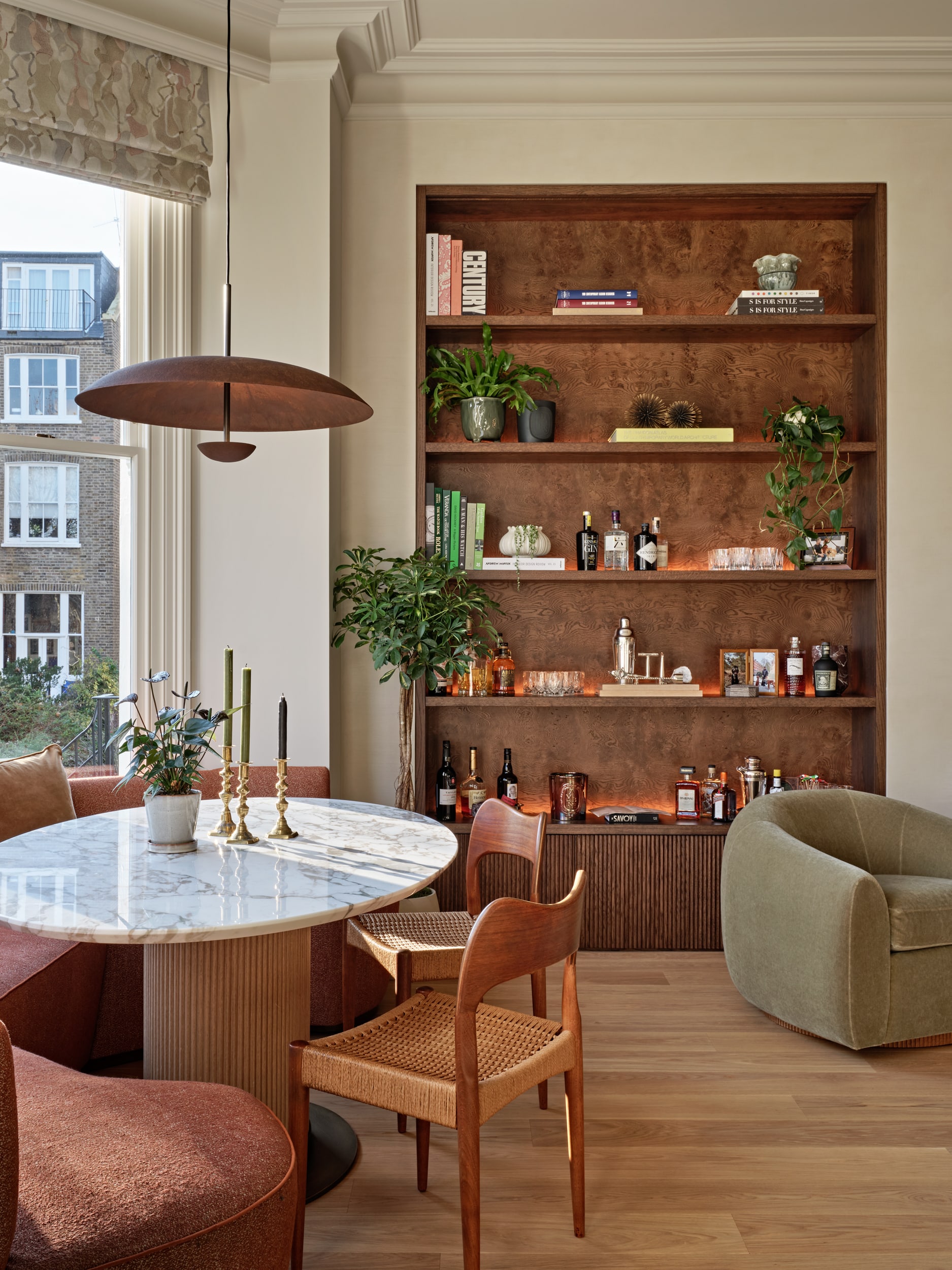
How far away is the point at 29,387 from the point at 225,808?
1.80 metres

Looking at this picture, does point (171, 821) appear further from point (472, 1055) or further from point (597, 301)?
point (597, 301)

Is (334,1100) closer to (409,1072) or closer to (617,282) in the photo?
(409,1072)

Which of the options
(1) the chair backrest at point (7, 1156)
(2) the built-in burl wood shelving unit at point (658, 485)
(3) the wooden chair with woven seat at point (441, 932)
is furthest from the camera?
(2) the built-in burl wood shelving unit at point (658, 485)

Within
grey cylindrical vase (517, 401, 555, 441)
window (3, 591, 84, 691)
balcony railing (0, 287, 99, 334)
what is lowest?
window (3, 591, 84, 691)

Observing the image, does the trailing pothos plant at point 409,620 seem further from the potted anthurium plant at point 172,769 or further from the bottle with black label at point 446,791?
the potted anthurium plant at point 172,769

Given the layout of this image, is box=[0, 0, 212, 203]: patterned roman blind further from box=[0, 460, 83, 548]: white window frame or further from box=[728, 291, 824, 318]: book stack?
box=[728, 291, 824, 318]: book stack

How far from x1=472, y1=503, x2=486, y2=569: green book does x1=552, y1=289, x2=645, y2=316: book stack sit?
32.3 inches

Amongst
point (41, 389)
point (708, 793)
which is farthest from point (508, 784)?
point (41, 389)

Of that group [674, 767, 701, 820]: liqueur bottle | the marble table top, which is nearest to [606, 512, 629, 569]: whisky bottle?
[674, 767, 701, 820]: liqueur bottle

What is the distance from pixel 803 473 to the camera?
3.71m

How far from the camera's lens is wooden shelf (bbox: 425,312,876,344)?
352 centimetres

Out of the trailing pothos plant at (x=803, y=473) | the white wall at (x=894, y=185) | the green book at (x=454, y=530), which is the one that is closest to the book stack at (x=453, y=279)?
the white wall at (x=894, y=185)

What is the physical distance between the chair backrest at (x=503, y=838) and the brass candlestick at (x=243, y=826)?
0.60 metres

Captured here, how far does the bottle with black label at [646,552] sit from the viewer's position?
11.8ft
